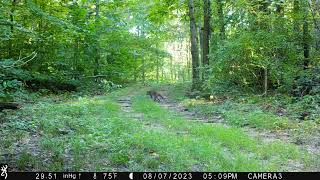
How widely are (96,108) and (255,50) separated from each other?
7521 mm

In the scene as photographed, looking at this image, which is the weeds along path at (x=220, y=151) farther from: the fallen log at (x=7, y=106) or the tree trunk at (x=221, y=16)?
the tree trunk at (x=221, y=16)

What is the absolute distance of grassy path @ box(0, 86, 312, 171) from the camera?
676cm

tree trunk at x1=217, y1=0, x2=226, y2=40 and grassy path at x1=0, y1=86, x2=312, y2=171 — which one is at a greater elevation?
tree trunk at x1=217, y1=0, x2=226, y2=40

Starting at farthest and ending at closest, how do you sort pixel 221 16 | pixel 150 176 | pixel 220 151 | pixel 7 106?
pixel 221 16
pixel 7 106
pixel 220 151
pixel 150 176

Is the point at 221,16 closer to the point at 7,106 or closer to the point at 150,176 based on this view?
the point at 7,106

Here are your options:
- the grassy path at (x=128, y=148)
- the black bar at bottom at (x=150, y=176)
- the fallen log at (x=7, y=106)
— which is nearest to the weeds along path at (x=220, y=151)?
the grassy path at (x=128, y=148)

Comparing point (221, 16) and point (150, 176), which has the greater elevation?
point (221, 16)

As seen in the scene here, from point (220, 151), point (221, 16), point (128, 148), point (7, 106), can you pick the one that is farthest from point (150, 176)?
point (221, 16)

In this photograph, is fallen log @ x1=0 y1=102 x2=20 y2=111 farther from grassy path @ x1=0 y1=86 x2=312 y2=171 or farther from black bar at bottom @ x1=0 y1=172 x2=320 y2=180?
black bar at bottom @ x1=0 y1=172 x2=320 y2=180

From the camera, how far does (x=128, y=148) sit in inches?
313

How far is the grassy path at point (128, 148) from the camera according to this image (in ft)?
22.2

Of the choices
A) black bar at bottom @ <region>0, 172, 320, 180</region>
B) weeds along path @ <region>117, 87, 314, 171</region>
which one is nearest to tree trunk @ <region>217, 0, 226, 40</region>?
weeds along path @ <region>117, 87, 314, 171</region>

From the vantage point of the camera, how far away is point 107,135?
9.19 meters

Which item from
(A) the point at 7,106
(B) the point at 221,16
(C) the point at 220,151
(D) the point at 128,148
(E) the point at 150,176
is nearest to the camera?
(E) the point at 150,176
